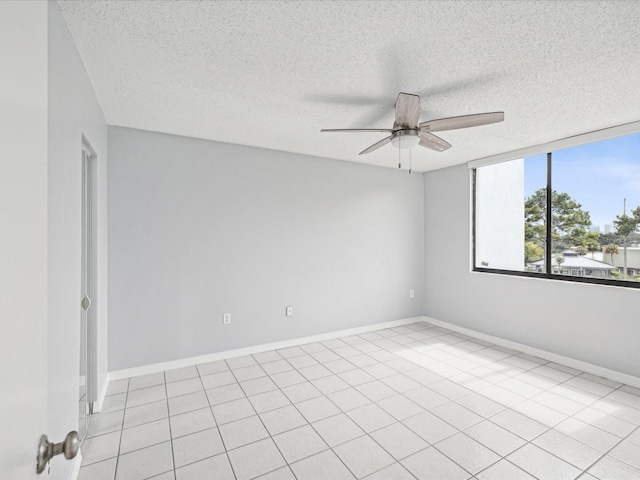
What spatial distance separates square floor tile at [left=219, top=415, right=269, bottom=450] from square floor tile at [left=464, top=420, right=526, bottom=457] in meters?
1.48

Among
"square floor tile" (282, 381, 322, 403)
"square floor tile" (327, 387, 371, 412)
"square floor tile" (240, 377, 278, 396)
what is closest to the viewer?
"square floor tile" (327, 387, 371, 412)

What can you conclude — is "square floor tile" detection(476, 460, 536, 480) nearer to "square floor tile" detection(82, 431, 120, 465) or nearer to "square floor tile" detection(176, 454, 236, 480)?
"square floor tile" detection(176, 454, 236, 480)

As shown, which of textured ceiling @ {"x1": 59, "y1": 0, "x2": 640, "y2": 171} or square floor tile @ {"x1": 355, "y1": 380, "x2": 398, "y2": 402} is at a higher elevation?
textured ceiling @ {"x1": 59, "y1": 0, "x2": 640, "y2": 171}

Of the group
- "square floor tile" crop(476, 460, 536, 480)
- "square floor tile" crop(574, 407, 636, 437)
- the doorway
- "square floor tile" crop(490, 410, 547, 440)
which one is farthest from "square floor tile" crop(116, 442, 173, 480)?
"square floor tile" crop(574, 407, 636, 437)

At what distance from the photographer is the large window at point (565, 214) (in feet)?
10.3

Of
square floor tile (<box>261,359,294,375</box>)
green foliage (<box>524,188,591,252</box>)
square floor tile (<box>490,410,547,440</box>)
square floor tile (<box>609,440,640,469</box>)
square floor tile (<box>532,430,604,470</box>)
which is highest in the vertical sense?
green foliage (<box>524,188,591,252</box>)

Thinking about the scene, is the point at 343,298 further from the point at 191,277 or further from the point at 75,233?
the point at 75,233

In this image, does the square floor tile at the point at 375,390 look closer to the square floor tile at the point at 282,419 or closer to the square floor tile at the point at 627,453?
the square floor tile at the point at 282,419

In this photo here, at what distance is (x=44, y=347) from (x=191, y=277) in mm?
2766

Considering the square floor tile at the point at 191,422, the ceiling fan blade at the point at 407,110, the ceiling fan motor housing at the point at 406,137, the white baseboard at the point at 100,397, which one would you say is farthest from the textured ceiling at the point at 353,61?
the square floor tile at the point at 191,422

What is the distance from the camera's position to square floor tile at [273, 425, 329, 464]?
2.07 m

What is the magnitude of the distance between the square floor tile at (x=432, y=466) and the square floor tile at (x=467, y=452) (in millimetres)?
50

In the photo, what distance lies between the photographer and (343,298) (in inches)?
174

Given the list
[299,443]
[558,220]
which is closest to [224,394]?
[299,443]
